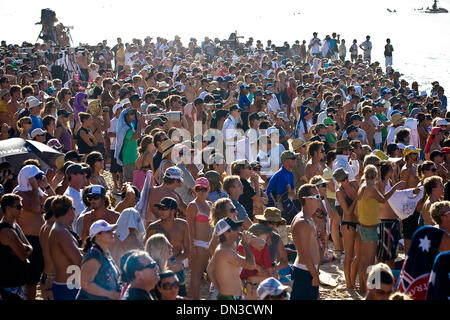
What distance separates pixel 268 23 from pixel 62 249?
99.5m

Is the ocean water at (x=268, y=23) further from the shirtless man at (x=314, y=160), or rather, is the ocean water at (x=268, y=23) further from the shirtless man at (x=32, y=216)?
the shirtless man at (x=32, y=216)

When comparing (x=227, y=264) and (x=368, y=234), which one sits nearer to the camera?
(x=227, y=264)

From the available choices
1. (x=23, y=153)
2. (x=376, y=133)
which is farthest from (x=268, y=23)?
(x=23, y=153)

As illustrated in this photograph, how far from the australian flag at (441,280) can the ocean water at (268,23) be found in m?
36.0

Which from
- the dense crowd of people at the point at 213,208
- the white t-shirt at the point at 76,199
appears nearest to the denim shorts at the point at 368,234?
the dense crowd of people at the point at 213,208

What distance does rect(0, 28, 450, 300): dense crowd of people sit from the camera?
545cm

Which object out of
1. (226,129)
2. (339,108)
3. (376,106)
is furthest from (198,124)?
(376,106)

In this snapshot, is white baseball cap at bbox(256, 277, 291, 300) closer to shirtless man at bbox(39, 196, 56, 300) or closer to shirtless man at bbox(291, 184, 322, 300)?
shirtless man at bbox(291, 184, 322, 300)

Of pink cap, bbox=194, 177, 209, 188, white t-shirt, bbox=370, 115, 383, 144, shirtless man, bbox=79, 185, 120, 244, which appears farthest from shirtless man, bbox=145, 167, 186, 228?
white t-shirt, bbox=370, 115, 383, 144

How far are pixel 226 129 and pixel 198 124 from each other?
1400mm

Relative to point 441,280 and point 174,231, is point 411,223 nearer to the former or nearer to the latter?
point 174,231

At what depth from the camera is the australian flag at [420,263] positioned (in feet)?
17.6

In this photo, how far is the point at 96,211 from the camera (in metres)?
6.55

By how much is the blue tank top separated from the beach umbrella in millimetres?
3131
